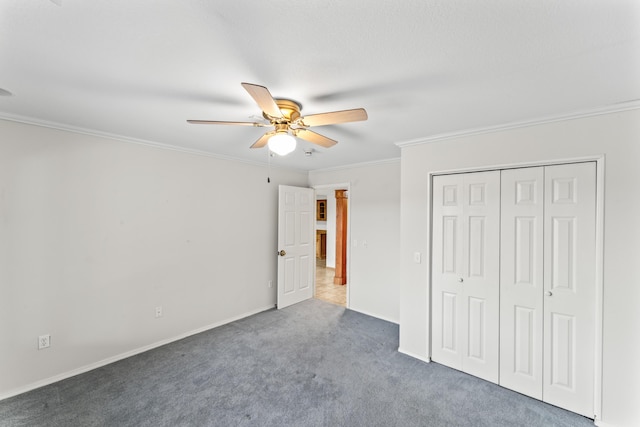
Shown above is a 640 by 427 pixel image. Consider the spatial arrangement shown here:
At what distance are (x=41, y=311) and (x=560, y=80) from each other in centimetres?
431

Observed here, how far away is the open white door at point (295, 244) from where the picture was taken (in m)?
4.25

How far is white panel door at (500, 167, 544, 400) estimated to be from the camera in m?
2.20

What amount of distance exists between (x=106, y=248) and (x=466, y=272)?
3.64m

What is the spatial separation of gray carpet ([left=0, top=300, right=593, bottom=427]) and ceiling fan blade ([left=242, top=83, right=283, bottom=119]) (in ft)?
7.20

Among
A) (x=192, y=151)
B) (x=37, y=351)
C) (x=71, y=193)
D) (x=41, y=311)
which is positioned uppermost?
(x=192, y=151)

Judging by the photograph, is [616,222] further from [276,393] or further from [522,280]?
[276,393]

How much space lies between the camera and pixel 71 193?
2490 mm

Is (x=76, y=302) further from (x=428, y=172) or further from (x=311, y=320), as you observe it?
(x=428, y=172)

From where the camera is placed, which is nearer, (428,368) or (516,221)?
(516,221)

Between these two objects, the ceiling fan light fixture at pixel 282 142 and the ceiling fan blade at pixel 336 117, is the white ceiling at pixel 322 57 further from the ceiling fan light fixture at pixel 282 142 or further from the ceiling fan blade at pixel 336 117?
the ceiling fan light fixture at pixel 282 142

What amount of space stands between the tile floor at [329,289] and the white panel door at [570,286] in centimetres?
278

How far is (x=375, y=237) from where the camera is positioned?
4008 mm

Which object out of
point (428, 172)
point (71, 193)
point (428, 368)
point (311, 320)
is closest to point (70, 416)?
point (71, 193)

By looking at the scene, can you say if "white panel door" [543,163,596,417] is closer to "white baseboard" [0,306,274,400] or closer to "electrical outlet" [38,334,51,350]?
"white baseboard" [0,306,274,400]
